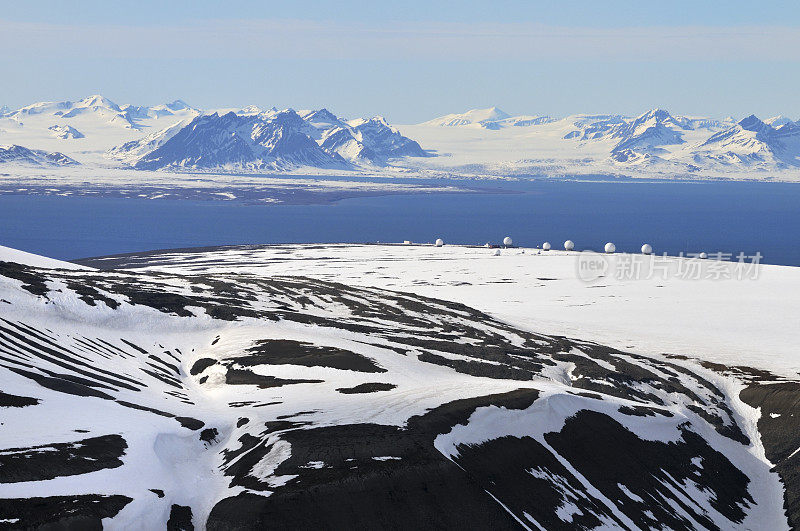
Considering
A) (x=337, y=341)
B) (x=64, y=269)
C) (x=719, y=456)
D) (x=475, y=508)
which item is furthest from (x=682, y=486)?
(x=64, y=269)

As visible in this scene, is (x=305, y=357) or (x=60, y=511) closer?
(x=60, y=511)

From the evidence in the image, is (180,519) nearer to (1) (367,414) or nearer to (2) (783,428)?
(1) (367,414)

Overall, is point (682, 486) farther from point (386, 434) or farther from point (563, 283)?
point (563, 283)

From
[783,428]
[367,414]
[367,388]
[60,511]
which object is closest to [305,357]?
[367,388]

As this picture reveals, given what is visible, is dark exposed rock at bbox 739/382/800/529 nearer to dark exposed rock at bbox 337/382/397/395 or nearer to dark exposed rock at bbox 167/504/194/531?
dark exposed rock at bbox 337/382/397/395

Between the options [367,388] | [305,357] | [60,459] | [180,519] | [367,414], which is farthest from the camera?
[305,357]

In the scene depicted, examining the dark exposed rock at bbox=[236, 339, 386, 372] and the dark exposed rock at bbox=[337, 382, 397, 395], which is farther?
the dark exposed rock at bbox=[236, 339, 386, 372]

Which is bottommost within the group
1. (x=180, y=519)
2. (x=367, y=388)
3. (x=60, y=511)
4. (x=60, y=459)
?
(x=367, y=388)

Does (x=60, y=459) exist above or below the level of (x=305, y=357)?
above

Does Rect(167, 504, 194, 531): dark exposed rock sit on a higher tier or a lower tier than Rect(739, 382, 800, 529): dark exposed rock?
higher

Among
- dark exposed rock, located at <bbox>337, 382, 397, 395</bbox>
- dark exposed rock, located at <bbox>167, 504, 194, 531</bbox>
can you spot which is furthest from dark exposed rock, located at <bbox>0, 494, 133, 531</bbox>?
dark exposed rock, located at <bbox>337, 382, 397, 395</bbox>
